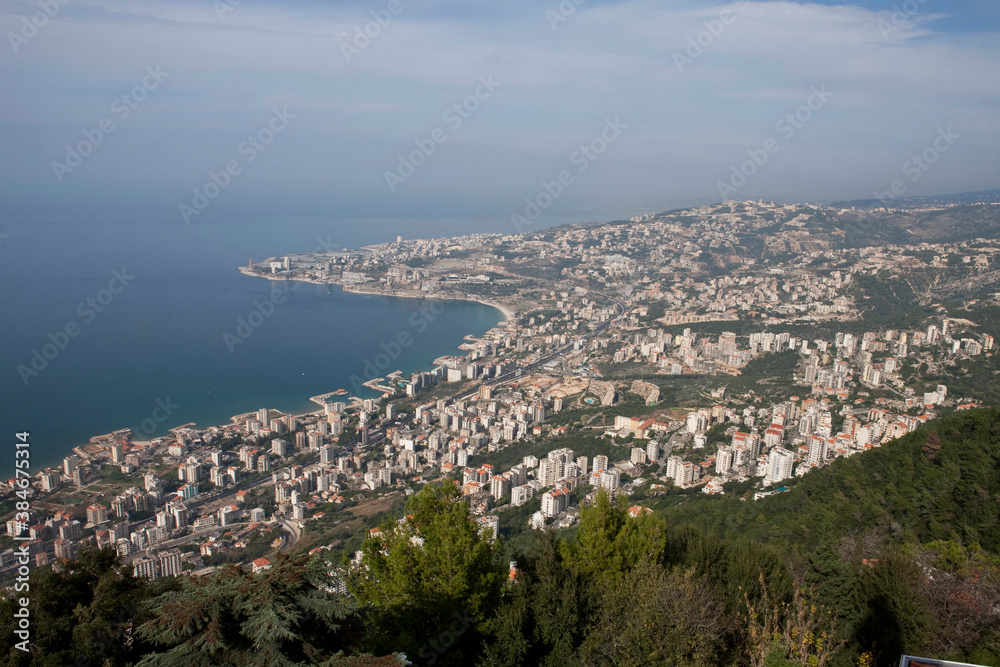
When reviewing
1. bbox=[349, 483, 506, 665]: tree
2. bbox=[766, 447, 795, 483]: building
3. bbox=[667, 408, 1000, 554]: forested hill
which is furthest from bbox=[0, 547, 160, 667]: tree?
bbox=[766, 447, 795, 483]: building

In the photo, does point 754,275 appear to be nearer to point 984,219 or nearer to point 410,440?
point 984,219

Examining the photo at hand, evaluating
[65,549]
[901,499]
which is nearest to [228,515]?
[65,549]

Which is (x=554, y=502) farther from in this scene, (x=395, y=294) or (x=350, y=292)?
(x=350, y=292)

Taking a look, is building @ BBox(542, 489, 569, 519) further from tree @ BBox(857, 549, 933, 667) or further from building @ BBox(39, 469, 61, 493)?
building @ BBox(39, 469, 61, 493)

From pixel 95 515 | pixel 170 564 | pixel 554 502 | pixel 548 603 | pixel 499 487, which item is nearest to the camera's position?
pixel 548 603

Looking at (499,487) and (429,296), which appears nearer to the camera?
(499,487)

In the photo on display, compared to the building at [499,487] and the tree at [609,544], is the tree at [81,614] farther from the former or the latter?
the building at [499,487]
